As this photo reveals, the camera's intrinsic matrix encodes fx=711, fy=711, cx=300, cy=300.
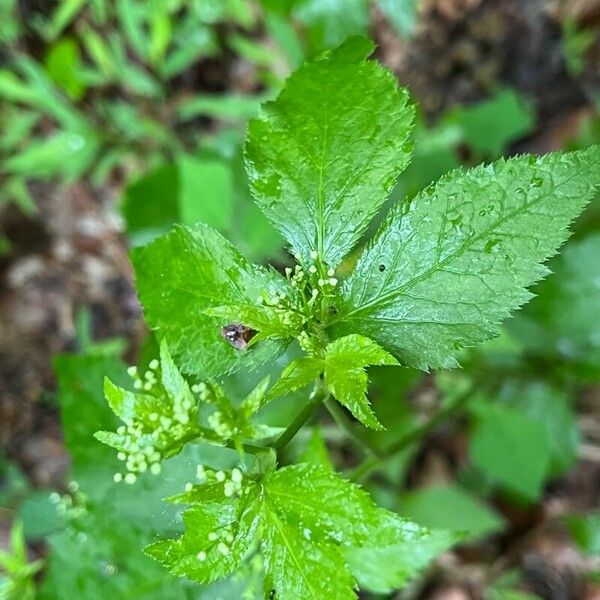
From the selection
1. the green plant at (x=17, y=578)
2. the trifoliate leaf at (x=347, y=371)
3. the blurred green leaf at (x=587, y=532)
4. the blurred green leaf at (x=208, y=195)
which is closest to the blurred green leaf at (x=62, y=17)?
the blurred green leaf at (x=208, y=195)

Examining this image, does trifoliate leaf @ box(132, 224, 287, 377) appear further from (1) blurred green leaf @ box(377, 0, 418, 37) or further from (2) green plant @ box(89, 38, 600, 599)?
(1) blurred green leaf @ box(377, 0, 418, 37)

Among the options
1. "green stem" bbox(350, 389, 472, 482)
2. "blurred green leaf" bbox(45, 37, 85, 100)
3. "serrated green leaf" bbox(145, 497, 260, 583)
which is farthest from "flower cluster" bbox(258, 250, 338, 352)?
"blurred green leaf" bbox(45, 37, 85, 100)

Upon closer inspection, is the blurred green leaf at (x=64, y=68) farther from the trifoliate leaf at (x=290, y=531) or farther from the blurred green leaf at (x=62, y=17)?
the trifoliate leaf at (x=290, y=531)

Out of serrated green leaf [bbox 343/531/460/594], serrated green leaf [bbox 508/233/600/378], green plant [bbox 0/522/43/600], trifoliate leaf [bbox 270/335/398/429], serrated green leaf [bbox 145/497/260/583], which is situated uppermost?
serrated green leaf [bbox 508/233/600/378]

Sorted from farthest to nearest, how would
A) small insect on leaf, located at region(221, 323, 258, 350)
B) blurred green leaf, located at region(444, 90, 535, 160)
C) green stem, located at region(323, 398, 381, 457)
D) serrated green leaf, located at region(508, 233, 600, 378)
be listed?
blurred green leaf, located at region(444, 90, 535, 160)
serrated green leaf, located at region(508, 233, 600, 378)
green stem, located at region(323, 398, 381, 457)
small insect on leaf, located at region(221, 323, 258, 350)

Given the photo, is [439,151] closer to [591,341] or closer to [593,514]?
[591,341]
